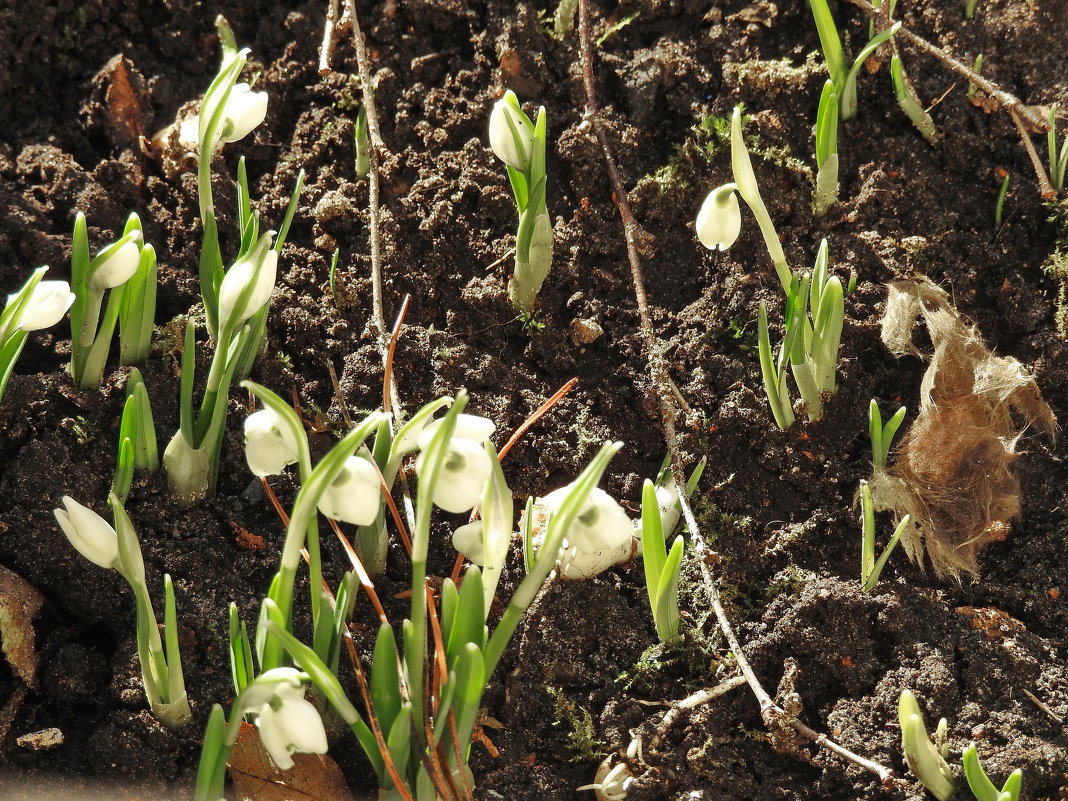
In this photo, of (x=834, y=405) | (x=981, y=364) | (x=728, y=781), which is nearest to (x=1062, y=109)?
(x=981, y=364)

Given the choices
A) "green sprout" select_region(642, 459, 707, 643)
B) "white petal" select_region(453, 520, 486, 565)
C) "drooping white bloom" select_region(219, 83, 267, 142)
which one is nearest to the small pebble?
"white petal" select_region(453, 520, 486, 565)

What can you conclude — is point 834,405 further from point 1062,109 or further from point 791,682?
point 1062,109

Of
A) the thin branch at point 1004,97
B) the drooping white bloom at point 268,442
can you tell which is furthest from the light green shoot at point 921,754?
the thin branch at point 1004,97

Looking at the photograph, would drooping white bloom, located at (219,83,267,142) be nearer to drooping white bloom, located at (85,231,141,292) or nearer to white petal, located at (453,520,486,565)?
drooping white bloom, located at (85,231,141,292)

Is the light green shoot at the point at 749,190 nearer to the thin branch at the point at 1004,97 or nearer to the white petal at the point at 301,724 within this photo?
the thin branch at the point at 1004,97

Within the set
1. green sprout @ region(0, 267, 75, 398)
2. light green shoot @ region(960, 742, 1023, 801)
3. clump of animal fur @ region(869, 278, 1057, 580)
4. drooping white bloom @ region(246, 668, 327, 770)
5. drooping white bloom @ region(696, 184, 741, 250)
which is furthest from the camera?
clump of animal fur @ region(869, 278, 1057, 580)

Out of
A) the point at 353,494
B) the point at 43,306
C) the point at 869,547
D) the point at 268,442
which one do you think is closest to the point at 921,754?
the point at 869,547
